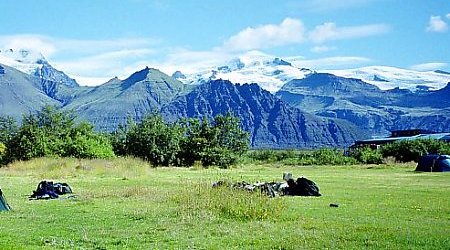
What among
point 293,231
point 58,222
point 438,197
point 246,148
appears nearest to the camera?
point 293,231

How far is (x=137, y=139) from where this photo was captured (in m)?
91.4

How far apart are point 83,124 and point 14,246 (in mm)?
74974

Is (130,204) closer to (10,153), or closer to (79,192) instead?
(79,192)

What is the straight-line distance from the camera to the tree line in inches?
3051

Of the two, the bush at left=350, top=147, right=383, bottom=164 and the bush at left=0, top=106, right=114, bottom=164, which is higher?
the bush at left=0, top=106, right=114, bottom=164

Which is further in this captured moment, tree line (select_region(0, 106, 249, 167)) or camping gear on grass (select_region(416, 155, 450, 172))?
tree line (select_region(0, 106, 249, 167))

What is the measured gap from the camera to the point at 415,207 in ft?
83.7

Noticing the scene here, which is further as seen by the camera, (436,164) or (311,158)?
(311,158)

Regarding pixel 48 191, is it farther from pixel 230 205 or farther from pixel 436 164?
pixel 436 164

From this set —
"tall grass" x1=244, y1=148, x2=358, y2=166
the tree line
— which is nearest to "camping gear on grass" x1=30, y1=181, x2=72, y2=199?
the tree line

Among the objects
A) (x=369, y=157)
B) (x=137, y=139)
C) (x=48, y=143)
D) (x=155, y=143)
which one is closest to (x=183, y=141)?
(x=155, y=143)

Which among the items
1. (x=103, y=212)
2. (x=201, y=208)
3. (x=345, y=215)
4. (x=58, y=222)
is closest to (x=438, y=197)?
(x=345, y=215)

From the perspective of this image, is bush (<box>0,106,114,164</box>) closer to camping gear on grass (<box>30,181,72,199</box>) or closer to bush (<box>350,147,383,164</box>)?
bush (<box>350,147,383,164</box>)

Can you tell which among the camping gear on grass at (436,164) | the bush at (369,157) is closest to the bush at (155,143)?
the bush at (369,157)
